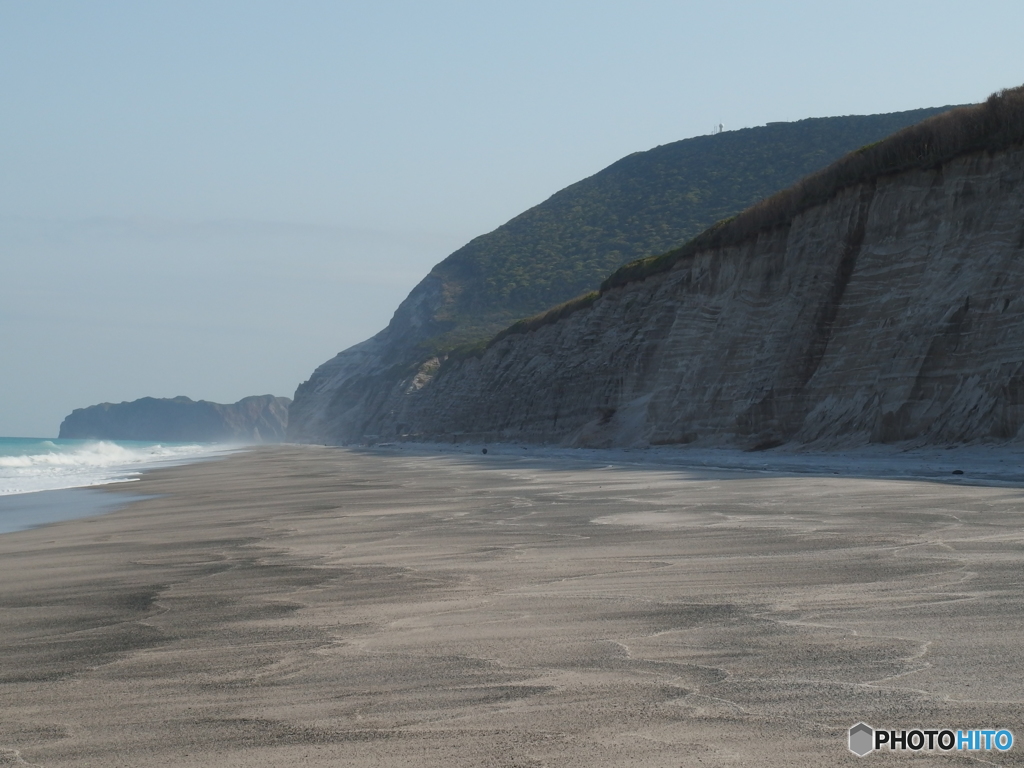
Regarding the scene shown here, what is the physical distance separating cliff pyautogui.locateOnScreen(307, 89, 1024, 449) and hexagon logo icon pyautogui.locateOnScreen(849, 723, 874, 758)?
17.7m

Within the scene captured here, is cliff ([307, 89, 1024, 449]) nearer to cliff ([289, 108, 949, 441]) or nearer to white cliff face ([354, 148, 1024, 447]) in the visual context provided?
white cliff face ([354, 148, 1024, 447])

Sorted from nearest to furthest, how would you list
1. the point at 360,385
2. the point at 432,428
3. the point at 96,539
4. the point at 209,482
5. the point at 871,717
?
the point at 871,717, the point at 96,539, the point at 209,482, the point at 432,428, the point at 360,385

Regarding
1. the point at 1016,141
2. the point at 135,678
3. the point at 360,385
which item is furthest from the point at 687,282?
the point at 360,385

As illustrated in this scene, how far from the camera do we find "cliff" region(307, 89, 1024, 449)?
2116cm

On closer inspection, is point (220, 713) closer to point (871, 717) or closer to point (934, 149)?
point (871, 717)

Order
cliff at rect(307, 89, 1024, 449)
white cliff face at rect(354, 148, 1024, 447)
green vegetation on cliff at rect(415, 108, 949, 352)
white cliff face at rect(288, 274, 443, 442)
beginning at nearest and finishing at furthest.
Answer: white cliff face at rect(354, 148, 1024, 447) → cliff at rect(307, 89, 1024, 449) → green vegetation on cliff at rect(415, 108, 949, 352) → white cliff face at rect(288, 274, 443, 442)

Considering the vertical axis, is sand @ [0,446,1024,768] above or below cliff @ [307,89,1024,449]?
below

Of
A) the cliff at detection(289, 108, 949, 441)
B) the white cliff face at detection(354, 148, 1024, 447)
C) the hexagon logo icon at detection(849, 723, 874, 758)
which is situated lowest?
the hexagon logo icon at detection(849, 723, 874, 758)

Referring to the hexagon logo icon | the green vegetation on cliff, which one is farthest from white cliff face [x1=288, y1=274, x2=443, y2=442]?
the hexagon logo icon

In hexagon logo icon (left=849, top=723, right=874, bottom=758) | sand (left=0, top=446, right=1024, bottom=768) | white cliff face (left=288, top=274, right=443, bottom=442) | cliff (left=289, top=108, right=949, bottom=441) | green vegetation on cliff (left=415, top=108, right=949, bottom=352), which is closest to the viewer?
hexagon logo icon (left=849, top=723, right=874, bottom=758)

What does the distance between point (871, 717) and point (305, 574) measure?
504cm

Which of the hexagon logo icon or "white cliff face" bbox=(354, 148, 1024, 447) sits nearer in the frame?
the hexagon logo icon

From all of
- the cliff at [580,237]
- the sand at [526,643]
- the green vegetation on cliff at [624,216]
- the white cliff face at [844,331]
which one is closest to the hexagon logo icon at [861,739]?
the sand at [526,643]

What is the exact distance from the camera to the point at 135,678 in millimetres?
4367
